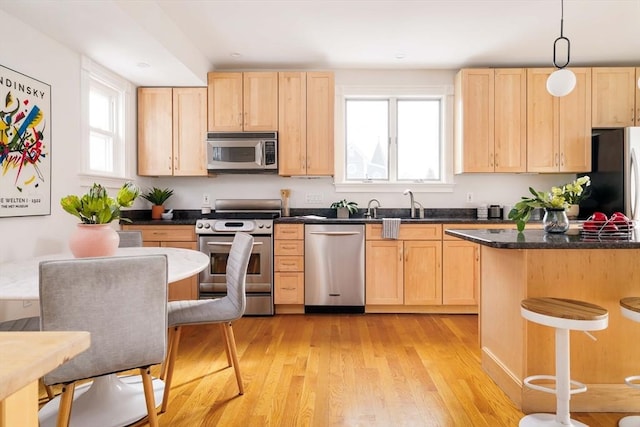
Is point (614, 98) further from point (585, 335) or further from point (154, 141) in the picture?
point (154, 141)

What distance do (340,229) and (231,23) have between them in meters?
2.03

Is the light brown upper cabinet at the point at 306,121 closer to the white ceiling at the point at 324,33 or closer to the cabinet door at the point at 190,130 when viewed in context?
the white ceiling at the point at 324,33

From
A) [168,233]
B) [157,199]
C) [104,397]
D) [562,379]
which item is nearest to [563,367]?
[562,379]

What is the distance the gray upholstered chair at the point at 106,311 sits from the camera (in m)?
1.47

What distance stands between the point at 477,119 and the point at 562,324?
2930mm

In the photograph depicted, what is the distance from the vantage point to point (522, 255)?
209cm

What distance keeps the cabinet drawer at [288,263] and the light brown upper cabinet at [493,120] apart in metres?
1.93

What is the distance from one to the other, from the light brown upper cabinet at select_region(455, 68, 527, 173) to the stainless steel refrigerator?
0.71 metres

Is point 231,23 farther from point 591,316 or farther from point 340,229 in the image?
point 591,316

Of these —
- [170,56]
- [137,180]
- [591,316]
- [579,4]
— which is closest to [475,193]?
[579,4]

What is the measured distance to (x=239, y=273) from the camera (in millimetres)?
2295

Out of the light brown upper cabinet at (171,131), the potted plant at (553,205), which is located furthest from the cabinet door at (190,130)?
the potted plant at (553,205)

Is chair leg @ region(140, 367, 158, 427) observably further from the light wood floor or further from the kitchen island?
the kitchen island

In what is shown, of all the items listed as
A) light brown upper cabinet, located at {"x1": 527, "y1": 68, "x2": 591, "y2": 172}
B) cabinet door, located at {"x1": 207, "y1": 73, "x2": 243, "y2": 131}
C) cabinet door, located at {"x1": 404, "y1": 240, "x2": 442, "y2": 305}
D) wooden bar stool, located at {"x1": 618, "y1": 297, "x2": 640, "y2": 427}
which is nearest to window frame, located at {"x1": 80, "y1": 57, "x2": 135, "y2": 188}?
cabinet door, located at {"x1": 207, "y1": 73, "x2": 243, "y2": 131}
